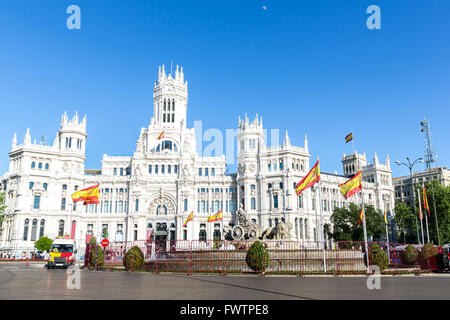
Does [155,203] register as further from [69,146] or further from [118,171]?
[69,146]

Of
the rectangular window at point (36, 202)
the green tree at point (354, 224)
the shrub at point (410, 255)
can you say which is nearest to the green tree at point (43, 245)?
the rectangular window at point (36, 202)

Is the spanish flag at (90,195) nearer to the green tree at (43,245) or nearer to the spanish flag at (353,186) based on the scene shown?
the spanish flag at (353,186)

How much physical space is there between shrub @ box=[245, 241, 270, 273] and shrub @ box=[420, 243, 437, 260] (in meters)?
16.1

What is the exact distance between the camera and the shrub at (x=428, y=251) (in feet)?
110

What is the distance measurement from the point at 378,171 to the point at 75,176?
72.1m

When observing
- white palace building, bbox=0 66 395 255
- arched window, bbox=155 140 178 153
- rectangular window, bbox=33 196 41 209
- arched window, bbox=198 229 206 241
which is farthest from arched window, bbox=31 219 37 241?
arched window, bbox=198 229 206 241

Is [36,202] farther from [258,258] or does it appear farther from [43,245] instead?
[258,258]

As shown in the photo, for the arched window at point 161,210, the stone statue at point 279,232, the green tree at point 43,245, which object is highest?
the arched window at point 161,210

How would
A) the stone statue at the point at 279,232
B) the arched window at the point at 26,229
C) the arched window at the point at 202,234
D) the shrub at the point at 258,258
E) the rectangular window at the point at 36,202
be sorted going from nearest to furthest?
1. the shrub at the point at 258,258
2. the stone statue at the point at 279,232
3. the arched window at the point at 26,229
4. the rectangular window at the point at 36,202
5. the arched window at the point at 202,234

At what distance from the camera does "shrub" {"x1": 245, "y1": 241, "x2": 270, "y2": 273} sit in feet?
84.6

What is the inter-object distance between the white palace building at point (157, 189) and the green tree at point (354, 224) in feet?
20.5

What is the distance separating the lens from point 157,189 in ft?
277

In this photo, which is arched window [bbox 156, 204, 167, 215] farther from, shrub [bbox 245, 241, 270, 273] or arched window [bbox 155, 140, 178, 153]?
shrub [bbox 245, 241, 270, 273]
